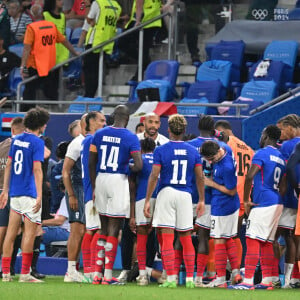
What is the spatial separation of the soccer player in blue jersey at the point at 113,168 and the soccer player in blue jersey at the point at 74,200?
701mm

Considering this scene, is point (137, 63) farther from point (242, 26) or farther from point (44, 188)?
point (44, 188)

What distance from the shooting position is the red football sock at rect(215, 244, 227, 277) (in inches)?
496

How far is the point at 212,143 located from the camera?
1243cm

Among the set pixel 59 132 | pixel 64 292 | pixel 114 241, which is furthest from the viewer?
pixel 59 132

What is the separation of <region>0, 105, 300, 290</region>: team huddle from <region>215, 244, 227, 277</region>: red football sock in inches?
0.4

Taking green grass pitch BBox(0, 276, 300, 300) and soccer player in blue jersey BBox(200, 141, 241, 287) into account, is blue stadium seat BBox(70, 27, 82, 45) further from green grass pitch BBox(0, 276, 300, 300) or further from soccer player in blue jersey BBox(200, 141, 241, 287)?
green grass pitch BBox(0, 276, 300, 300)

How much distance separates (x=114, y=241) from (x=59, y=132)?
624 cm

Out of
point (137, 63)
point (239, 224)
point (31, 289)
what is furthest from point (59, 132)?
point (31, 289)

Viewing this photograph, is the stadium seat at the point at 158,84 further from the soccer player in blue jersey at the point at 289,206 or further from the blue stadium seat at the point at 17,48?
the soccer player in blue jersey at the point at 289,206

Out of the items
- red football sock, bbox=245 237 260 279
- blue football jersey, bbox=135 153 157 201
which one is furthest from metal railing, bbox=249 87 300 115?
red football sock, bbox=245 237 260 279

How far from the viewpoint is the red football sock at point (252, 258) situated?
12234mm

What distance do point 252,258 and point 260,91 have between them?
6.61 m

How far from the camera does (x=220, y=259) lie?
12609 mm

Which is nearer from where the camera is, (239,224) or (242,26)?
(239,224)
